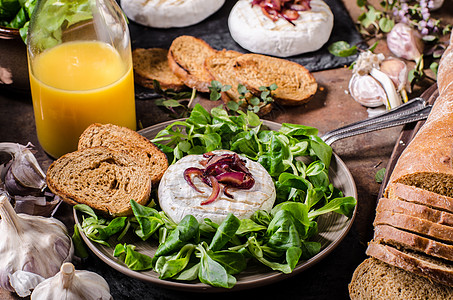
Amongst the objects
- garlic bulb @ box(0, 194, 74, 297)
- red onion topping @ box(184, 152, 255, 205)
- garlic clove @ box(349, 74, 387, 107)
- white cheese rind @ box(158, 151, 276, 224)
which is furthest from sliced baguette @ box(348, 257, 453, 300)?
garlic clove @ box(349, 74, 387, 107)

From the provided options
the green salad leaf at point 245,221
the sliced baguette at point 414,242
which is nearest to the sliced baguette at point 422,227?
the sliced baguette at point 414,242

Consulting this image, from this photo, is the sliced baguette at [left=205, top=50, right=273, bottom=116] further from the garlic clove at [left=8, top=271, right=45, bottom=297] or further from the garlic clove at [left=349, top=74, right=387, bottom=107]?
the garlic clove at [left=8, top=271, right=45, bottom=297]

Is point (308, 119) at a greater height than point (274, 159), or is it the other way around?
point (274, 159)

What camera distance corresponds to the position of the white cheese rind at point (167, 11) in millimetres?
3463

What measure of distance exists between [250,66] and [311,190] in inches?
Answer: 46.5

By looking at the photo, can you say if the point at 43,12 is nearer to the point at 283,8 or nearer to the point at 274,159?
the point at 274,159

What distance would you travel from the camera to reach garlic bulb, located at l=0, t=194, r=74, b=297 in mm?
1931

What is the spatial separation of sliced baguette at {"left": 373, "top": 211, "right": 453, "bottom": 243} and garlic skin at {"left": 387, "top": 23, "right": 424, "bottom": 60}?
165cm

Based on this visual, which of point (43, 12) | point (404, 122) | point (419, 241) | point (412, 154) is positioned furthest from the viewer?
point (404, 122)

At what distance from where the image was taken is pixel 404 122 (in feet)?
8.56

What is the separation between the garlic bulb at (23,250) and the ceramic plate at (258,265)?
0.14 meters

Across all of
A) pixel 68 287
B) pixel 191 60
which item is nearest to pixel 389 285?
pixel 68 287

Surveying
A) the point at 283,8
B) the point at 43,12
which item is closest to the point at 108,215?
the point at 43,12

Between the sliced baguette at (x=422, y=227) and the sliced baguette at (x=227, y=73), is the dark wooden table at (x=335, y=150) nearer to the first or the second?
the sliced baguette at (x=227, y=73)
